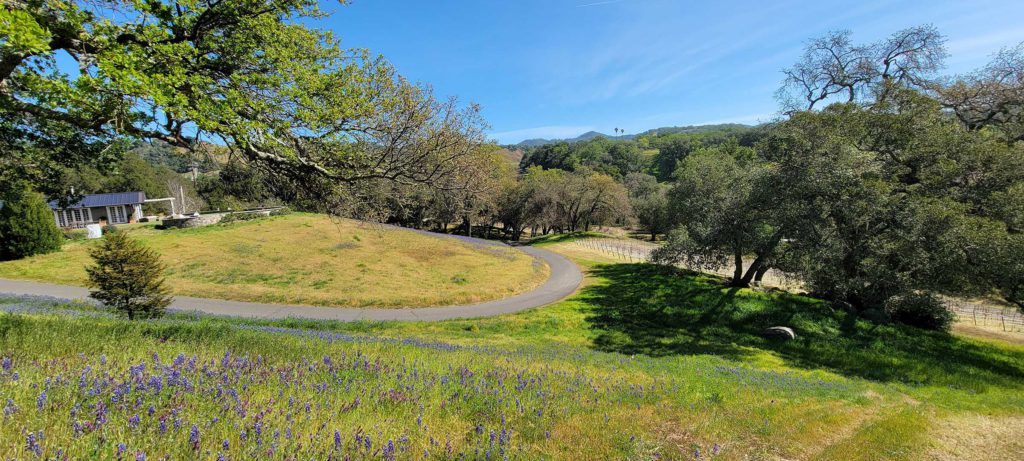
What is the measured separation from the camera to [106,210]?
59688 millimetres

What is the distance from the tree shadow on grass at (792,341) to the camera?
15.8m

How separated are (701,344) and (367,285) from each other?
20116 millimetres

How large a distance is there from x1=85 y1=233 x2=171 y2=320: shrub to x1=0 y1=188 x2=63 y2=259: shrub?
2495 cm

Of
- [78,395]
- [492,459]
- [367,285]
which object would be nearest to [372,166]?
[78,395]

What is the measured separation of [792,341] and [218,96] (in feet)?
77.4

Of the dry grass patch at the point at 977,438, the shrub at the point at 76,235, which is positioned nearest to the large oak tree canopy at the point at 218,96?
the dry grass patch at the point at 977,438

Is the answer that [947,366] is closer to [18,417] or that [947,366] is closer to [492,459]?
[492,459]

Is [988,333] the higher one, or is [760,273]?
[760,273]

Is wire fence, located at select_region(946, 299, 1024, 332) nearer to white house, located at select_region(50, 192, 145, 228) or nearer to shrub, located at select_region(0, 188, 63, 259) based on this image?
shrub, located at select_region(0, 188, 63, 259)

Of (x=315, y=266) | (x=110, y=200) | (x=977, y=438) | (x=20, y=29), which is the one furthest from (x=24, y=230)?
(x=977, y=438)

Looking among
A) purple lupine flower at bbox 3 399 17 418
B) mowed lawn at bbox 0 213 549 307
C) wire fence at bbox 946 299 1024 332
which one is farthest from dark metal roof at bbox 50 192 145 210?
wire fence at bbox 946 299 1024 332

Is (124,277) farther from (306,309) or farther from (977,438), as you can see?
(977,438)

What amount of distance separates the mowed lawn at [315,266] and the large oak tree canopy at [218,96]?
10.6m

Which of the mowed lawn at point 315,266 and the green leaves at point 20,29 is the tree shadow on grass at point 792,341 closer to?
the mowed lawn at point 315,266
